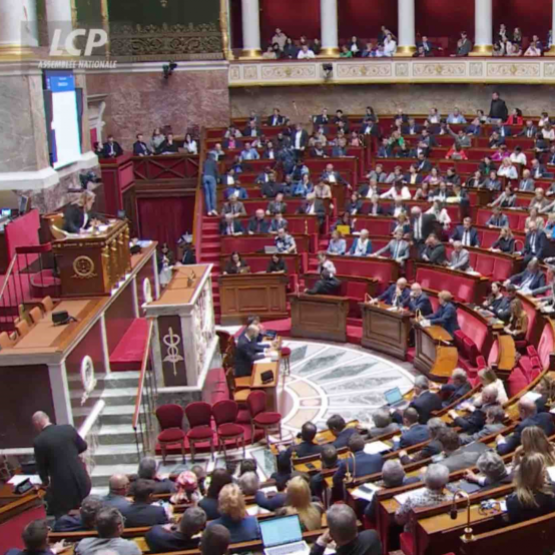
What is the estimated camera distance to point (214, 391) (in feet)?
36.9

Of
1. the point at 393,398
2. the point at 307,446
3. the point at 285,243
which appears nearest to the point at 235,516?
the point at 307,446

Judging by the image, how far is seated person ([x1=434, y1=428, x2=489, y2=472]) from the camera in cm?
649

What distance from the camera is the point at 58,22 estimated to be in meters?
15.3

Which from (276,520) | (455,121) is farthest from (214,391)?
(455,121)

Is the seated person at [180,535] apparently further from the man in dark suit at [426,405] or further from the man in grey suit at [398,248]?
the man in grey suit at [398,248]

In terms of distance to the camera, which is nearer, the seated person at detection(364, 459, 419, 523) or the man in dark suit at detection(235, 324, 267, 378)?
the seated person at detection(364, 459, 419, 523)

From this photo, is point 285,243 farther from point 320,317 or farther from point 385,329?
point 385,329

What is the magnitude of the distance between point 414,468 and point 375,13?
21787mm

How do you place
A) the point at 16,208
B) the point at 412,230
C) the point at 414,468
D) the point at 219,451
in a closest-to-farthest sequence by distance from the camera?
the point at 414,468
the point at 219,451
the point at 16,208
the point at 412,230

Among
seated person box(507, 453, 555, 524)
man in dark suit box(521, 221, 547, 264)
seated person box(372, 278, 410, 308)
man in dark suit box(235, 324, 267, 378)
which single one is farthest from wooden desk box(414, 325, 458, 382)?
seated person box(507, 453, 555, 524)

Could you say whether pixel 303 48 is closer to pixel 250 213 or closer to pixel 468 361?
pixel 250 213

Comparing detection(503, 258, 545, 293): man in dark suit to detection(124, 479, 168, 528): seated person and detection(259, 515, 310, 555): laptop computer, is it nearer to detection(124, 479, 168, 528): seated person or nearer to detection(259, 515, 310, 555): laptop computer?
detection(124, 479, 168, 528): seated person

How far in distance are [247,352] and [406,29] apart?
14213mm

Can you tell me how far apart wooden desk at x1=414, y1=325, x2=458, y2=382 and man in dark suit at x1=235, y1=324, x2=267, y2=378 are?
2216 millimetres
